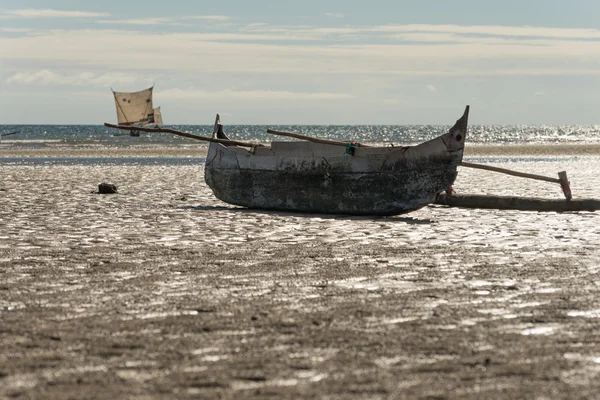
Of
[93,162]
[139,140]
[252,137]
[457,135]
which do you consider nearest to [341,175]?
[457,135]

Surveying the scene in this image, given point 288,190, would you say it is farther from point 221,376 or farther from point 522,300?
point 221,376

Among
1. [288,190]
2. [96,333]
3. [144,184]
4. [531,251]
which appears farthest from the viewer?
[144,184]

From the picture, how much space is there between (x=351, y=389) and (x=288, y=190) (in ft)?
34.0

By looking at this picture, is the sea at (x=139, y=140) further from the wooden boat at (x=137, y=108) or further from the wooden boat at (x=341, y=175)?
the wooden boat at (x=341, y=175)

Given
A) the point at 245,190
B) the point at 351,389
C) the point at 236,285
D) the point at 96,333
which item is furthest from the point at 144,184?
the point at 351,389

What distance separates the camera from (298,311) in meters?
5.79

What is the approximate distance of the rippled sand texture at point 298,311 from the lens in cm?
415

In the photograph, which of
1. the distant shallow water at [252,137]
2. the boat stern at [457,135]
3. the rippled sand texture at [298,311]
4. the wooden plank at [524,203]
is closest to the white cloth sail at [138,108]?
the distant shallow water at [252,137]

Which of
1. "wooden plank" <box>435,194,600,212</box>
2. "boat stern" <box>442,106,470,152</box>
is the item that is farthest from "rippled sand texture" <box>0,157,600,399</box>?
"wooden plank" <box>435,194,600,212</box>

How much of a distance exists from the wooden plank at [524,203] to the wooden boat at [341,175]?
42.9 inches

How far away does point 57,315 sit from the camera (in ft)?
18.5

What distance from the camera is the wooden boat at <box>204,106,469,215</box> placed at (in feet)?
43.4

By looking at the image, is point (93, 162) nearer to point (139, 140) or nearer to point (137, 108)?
point (137, 108)

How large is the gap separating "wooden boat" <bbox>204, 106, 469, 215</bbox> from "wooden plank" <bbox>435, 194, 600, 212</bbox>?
1090 mm
